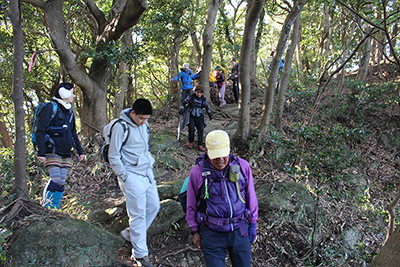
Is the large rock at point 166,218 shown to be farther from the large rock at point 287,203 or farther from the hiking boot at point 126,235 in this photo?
the large rock at point 287,203

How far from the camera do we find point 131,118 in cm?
335

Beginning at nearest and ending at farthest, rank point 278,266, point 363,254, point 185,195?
point 185,195, point 278,266, point 363,254

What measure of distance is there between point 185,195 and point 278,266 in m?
2.32

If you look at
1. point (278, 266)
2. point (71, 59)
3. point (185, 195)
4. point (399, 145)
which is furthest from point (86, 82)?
point (399, 145)

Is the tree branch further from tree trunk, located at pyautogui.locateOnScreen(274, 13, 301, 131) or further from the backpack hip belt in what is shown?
the backpack hip belt

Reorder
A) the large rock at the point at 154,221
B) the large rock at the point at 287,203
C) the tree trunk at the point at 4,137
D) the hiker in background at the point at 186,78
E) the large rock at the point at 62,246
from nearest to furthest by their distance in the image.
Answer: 1. the large rock at the point at 62,246
2. the large rock at the point at 154,221
3. the large rock at the point at 287,203
4. the hiker in background at the point at 186,78
5. the tree trunk at the point at 4,137

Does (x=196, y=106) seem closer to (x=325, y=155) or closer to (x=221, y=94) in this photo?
(x=325, y=155)

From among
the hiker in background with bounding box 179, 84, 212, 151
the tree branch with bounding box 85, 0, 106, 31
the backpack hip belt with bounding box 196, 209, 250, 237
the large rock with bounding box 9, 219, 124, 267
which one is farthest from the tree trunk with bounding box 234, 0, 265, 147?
the large rock with bounding box 9, 219, 124, 267

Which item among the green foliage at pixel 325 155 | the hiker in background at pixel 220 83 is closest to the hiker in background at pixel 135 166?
the green foliage at pixel 325 155

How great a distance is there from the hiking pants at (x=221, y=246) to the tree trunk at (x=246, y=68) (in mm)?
5224

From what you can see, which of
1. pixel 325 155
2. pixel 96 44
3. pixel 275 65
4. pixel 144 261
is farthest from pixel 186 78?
pixel 144 261

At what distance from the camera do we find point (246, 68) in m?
7.10

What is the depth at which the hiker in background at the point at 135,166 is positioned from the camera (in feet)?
10.5

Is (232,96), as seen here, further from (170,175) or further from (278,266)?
(278,266)
